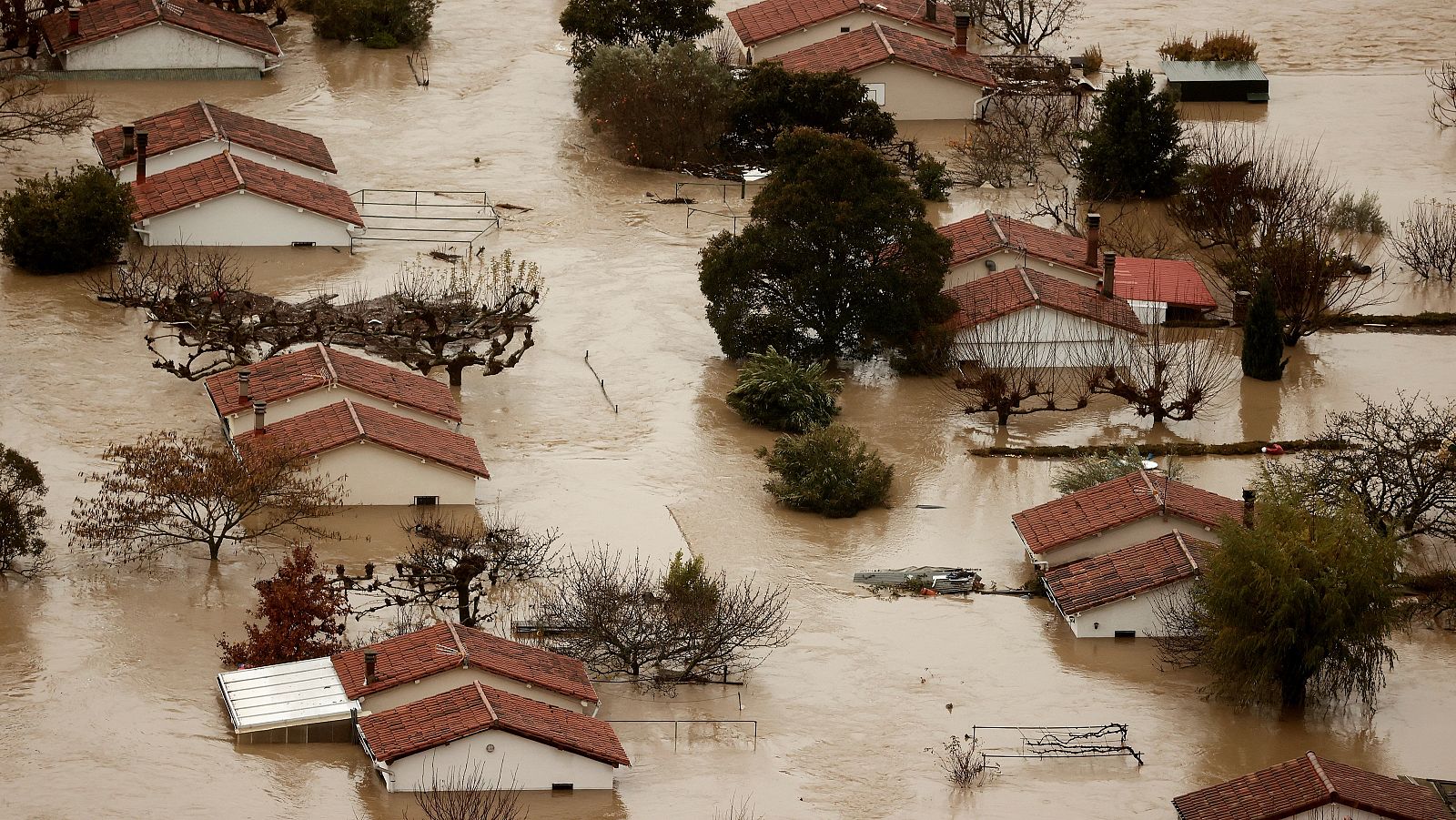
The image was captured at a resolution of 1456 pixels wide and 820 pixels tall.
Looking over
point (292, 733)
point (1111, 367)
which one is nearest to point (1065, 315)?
point (1111, 367)

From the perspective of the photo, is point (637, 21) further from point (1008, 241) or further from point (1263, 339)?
point (1263, 339)

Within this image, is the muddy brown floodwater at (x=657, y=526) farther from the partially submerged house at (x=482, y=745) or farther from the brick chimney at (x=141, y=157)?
the brick chimney at (x=141, y=157)

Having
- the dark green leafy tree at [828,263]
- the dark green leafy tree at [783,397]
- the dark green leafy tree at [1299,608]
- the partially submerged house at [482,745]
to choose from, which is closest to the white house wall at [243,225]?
the dark green leafy tree at [828,263]

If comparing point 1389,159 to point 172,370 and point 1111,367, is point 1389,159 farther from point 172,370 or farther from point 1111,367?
point 172,370

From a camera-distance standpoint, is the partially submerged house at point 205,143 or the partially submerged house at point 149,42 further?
the partially submerged house at point 149,42

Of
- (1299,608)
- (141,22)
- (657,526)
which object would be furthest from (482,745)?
(141,22)

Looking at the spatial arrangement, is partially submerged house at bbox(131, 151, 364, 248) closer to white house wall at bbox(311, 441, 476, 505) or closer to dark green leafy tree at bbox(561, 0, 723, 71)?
dark green leafy tree at bbox(561, 0, 723, 71)
